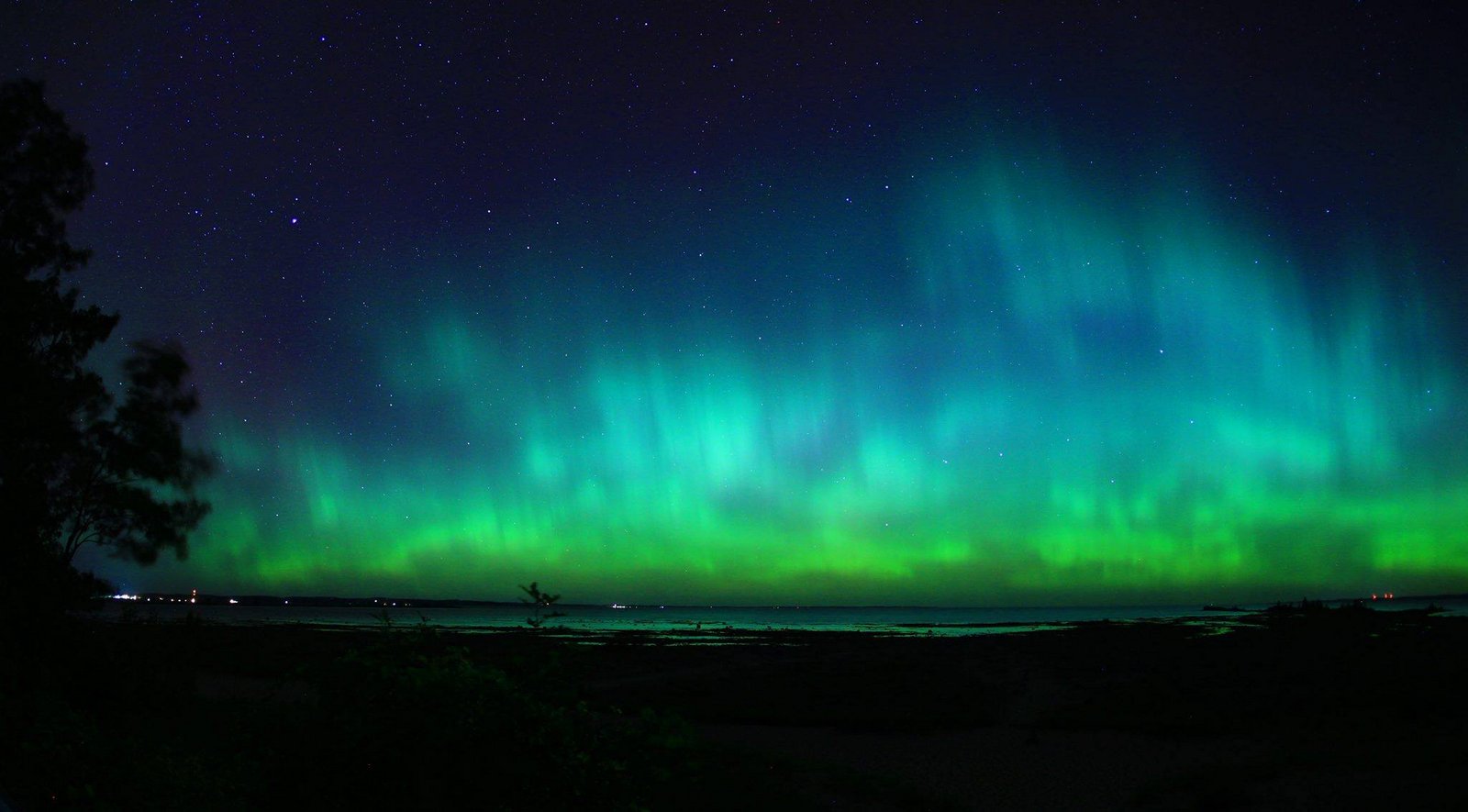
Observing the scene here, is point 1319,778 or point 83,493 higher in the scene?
point 83,493

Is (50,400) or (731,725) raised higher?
(50,400)

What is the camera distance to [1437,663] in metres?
31.3

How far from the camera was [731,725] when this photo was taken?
2703cm

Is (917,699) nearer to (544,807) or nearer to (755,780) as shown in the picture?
(755,780)

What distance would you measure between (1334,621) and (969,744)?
2142 inches

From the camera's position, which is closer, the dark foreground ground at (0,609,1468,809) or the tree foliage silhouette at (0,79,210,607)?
the dark foreground ground at (0,609,1468,809)

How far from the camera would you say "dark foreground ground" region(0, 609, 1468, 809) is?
261 inches

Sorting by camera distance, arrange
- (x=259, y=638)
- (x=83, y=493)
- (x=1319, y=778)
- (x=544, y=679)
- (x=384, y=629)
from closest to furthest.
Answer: (x=544, y=679), (x=384, y=629), (x=1319, y=778), (x=83, y=493), (x=259, y=638)

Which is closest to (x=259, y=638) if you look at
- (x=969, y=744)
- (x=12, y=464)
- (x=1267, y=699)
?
(x=12, y=464)

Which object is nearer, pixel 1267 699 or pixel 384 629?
pixel 384 629

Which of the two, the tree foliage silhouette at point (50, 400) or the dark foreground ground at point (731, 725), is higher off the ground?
the tree foliage silhouette at point (50, 400)

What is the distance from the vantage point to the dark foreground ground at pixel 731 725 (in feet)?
21.7

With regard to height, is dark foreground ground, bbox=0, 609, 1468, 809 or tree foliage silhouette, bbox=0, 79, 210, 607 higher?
tree foliage silhouette, bbox=0, 79, 210, 607

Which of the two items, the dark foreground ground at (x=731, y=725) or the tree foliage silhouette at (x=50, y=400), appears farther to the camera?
the tree foliage silhouette at (x=50, y=400)
